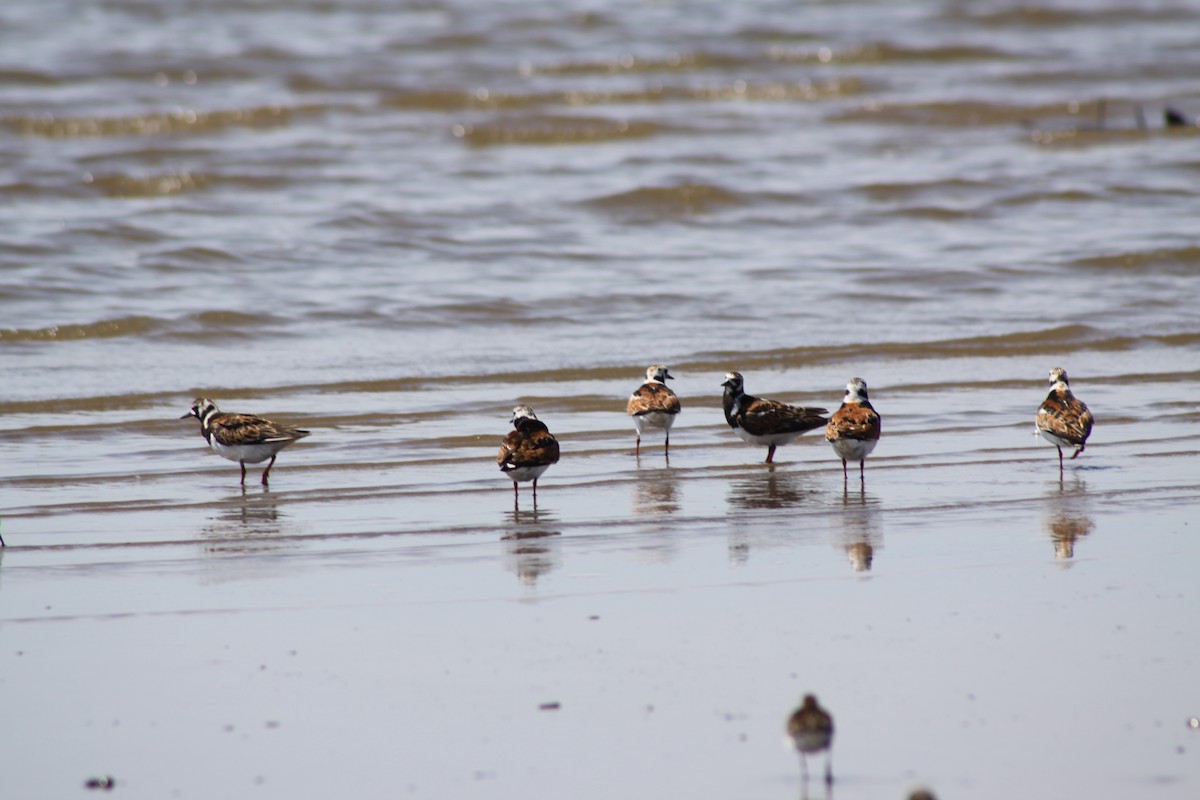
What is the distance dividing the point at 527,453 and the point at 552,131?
65.9ft

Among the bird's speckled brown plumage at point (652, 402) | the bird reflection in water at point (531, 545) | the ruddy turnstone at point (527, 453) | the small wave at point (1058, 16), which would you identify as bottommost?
the bird reflection in water at point (531, 545)

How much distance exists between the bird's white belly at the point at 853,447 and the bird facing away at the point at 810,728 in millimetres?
4782

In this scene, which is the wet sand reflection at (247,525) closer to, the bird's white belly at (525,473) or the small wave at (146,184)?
the bird's white belly at (525,473)

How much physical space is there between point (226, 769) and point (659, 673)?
1.76 m

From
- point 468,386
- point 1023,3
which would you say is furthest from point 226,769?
point 1023,3

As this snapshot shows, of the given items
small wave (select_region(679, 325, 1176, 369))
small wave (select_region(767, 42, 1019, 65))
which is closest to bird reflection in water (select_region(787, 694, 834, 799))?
small wave (select_region(679, 325, 1176, 369))

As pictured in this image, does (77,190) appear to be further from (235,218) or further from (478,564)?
(478,564)

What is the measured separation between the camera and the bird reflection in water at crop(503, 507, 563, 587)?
806 cm

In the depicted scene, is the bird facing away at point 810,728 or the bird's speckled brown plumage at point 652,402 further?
the bird's speckled brown plumage at point 652,402

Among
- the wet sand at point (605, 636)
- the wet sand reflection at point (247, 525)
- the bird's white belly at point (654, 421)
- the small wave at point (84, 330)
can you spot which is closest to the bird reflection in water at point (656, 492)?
the wet sand at point (605, 636)

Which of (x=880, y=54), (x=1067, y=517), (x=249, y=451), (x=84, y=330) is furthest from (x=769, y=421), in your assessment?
(x=880, y=54)

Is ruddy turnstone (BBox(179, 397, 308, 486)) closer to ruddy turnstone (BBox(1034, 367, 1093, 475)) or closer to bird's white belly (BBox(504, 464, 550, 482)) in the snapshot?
bird's white belly (BBox(504, 464, 550, 482))

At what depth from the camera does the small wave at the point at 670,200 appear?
22531 mm

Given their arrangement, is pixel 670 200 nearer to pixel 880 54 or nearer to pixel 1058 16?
pixel 880 54
